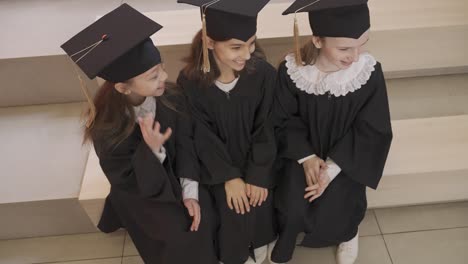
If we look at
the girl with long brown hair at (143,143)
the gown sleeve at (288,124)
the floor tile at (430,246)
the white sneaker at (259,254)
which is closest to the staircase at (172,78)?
the floor tile at (430,246)

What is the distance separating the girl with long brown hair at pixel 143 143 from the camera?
128 centimetres

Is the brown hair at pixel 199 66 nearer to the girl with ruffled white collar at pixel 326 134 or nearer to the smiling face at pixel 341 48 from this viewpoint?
the girl with ruffled white collar at pixel 326 134

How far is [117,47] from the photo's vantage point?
4.05 feet

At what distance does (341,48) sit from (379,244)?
100 centimetres

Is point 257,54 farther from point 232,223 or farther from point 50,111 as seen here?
point 50,111

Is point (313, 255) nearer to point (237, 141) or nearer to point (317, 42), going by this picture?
point (237, 141)

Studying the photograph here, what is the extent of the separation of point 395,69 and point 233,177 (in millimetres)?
1060

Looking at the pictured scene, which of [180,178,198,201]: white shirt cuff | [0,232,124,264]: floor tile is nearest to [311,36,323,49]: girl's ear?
[180,178,198,201]: white shirt cuff

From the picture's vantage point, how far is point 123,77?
131 cm

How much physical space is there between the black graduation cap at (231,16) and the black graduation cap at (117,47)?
16 cm

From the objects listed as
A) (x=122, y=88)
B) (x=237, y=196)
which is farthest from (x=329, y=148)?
(x=122, y=88)

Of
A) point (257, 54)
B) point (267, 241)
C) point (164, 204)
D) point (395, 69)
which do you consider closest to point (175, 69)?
point (257, 54)

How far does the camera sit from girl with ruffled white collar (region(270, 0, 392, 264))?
1502mm

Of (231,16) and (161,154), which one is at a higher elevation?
(231,16)
